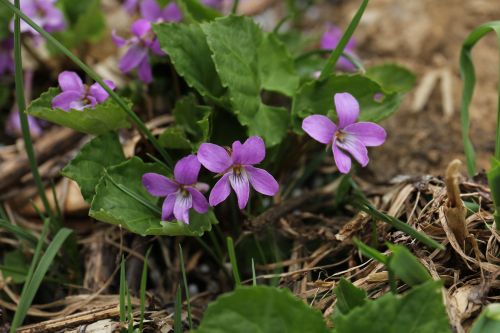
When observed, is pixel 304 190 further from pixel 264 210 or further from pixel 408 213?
pixel 408 213

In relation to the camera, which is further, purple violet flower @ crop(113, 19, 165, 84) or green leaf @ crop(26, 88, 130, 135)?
purple violet flower @ crop(113, 19, 165, 84)

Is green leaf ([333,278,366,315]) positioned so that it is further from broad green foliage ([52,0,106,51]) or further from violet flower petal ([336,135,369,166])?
broad green foliage ([52,0,106,51])

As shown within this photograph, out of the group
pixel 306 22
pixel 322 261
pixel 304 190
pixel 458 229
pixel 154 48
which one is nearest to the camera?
pixel 458 229

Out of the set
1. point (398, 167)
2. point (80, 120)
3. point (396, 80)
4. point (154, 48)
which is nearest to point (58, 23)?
point (154, 48)

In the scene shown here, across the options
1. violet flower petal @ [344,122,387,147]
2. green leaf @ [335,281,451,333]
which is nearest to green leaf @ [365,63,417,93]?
violet flower petal @ [344,122,387,147]

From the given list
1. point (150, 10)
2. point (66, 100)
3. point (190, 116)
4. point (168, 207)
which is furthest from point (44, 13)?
point (168, 207)

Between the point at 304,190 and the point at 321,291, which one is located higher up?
the point at 304,190

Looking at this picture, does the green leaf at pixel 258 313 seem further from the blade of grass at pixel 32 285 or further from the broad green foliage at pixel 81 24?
the broad green foliage at pixel 81 24

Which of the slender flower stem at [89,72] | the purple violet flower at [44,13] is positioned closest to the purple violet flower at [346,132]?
the slender flower stem at [89,72]
